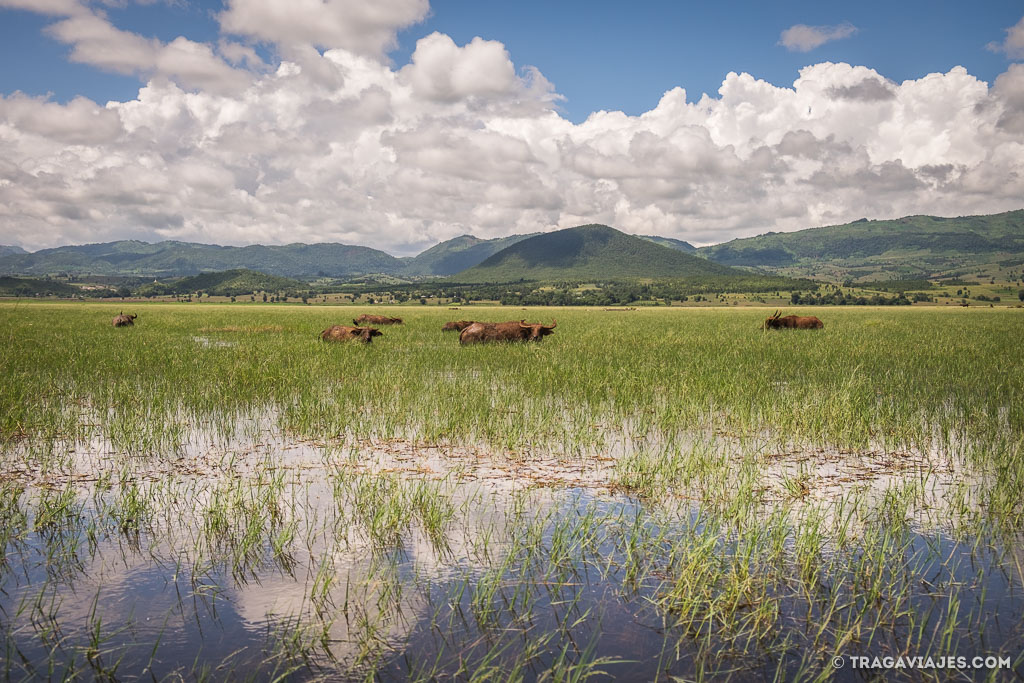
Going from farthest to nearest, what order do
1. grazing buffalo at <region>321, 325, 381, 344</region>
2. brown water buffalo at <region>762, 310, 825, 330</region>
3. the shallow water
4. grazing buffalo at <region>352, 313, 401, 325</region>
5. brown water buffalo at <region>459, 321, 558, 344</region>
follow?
grazing buffalo at <region>352, 313, 401, 325</region> → brown water buffalo at <region>762, 310, 825, 330</region> → grazing buffalo at <region>321, 325, 381, 344</region> → brown water buffalo at <region>459, 321, 558, 344</region> → the shallow water

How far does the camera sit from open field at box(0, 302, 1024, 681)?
310cm

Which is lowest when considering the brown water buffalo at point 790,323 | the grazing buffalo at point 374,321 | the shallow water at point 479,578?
the shallow water at point 479,578

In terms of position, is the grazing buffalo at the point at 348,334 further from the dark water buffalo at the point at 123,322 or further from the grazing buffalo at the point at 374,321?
the dark water buffalo at the point at 123,322

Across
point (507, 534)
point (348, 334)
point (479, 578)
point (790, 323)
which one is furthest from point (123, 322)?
point (790, 323)

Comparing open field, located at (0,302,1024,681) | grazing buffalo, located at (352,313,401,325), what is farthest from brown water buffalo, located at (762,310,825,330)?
grazing buffalo, located at (352,313,401,325)

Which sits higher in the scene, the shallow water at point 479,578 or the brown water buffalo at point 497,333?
the brown water buffalo at point 497,333

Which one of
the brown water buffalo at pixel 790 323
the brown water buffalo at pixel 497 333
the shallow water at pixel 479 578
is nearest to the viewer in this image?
the shallow water at pixel 479 578

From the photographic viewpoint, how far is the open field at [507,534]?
3.10 meters

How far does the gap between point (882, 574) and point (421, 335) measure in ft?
72.0

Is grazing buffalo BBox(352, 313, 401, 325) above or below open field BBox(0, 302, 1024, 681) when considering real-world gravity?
above

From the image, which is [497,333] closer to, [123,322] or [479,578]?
[479,578]

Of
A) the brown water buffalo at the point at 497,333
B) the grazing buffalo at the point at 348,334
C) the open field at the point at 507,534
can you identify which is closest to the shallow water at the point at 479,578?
the open field at the point at 507,534

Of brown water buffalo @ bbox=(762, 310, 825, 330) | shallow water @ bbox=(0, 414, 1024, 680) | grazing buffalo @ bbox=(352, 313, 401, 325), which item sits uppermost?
grazing buffalo @ bbox=(352, 313, 401, 325)

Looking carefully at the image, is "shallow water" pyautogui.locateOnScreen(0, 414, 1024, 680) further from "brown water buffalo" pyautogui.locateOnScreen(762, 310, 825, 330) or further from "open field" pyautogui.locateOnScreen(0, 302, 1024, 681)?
"brown water buffalo" pyautogui.locateOnScreen(762, 310, 825, 330)
